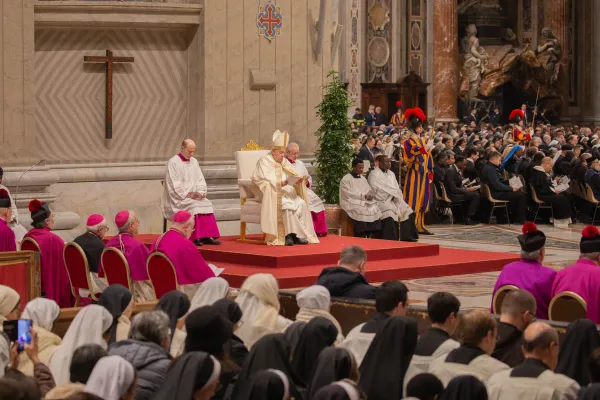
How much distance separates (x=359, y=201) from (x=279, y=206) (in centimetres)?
196

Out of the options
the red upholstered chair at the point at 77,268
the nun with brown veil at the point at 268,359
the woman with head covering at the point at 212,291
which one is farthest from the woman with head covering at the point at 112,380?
the red upholstered chair at the point at 77,268

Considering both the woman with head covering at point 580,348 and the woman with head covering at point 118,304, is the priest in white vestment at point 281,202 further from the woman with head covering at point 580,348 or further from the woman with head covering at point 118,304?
the woman with head covering at point 580,348

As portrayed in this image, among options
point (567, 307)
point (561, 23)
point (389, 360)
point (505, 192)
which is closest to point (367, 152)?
point (505, 192)

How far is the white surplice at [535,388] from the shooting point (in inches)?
201

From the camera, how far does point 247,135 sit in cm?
1521

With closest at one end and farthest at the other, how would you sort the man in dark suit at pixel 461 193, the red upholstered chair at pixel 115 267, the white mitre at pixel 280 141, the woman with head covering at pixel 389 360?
the woman with head covering at pixel 389 360
the red upholstered chair at pixel 115 267
the white mitre at pixel 280 141
the man in dark suit at pixel 461 193

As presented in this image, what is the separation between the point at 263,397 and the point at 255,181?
8788 millimetres

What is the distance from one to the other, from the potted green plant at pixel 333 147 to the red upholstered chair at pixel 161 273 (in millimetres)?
5464

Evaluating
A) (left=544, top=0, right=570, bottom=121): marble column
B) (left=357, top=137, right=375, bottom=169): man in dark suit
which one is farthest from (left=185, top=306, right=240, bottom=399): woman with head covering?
(left=544, top=0, right=570, bottom=121): marble column

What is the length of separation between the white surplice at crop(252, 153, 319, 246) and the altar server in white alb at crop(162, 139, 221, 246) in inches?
23.6

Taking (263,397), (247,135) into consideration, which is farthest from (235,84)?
(263,397)

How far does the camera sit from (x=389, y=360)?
19.4 feet

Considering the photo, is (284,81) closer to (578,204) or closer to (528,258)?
(578,204)

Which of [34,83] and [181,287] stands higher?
[34,83]
